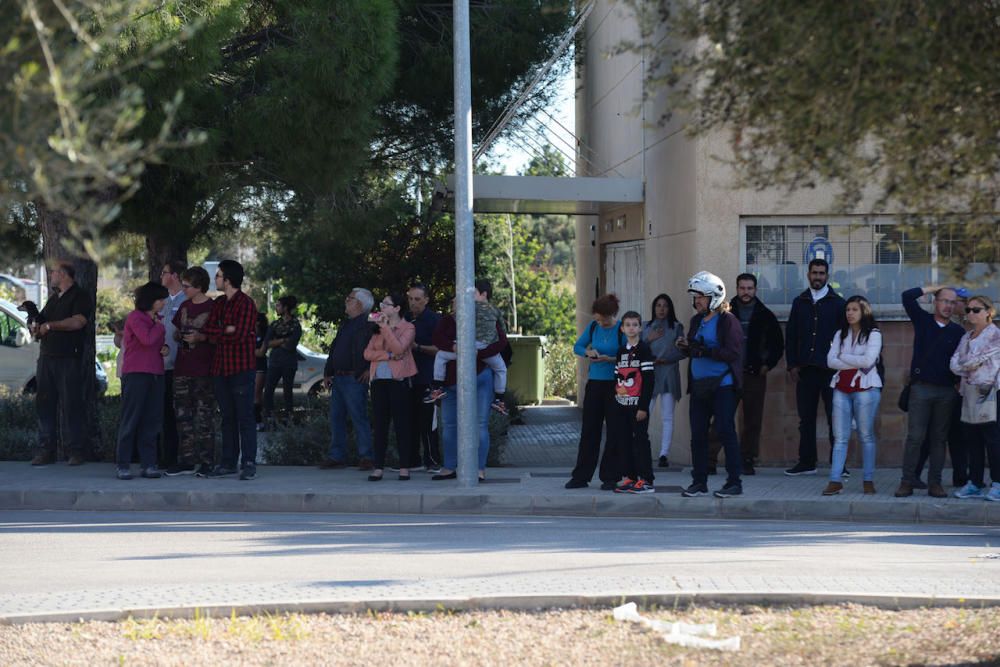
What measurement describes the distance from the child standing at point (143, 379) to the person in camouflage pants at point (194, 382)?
0.61ft

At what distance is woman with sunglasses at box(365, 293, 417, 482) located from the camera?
41.1 feet

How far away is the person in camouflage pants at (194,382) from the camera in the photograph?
40.7 ft

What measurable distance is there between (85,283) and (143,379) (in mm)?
1880

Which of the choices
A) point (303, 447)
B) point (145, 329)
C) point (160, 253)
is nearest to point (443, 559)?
point (145, 329)

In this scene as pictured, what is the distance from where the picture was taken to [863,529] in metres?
10.5

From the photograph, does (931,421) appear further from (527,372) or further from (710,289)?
(527,372)

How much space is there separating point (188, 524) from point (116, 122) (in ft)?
22.7

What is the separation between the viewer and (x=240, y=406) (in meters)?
12.5

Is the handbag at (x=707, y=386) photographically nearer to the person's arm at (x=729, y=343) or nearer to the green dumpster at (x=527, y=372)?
the person's arm at (x=729, y=343)

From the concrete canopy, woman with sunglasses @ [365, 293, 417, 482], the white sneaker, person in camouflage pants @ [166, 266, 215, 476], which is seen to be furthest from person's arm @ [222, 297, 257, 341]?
the white sneaker

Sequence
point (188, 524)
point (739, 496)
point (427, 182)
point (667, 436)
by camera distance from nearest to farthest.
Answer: point (188, 524) → point (739, 496) → point (667, 436) → point (427, 182)

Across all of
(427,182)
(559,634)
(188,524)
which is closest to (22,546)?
(188,524)

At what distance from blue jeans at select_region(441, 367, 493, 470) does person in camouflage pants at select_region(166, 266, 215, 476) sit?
Answer: 2.22 metres

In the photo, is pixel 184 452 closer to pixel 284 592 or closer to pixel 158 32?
pixel 158 32
